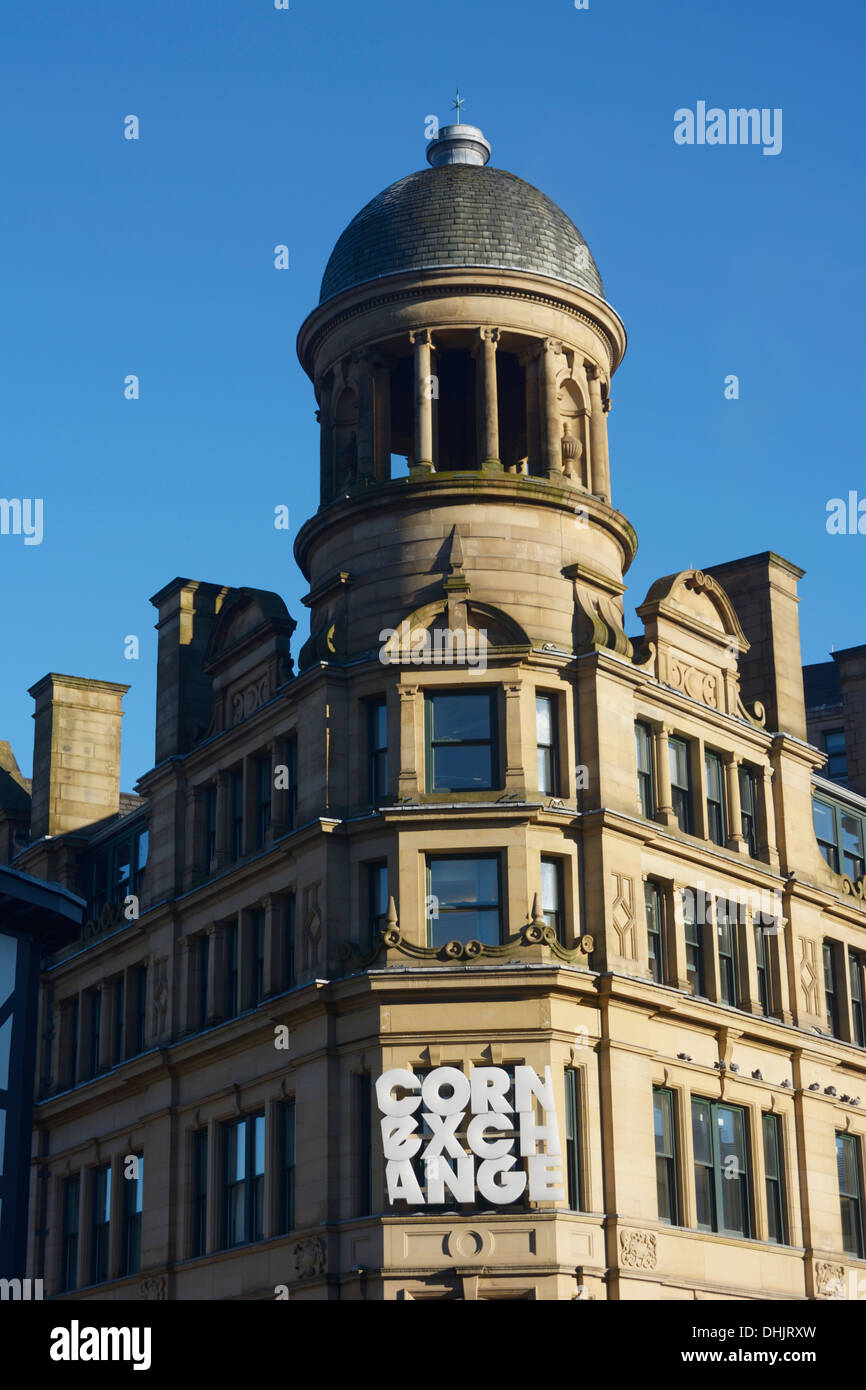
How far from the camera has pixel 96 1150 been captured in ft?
163

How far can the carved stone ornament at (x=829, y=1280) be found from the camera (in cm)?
4400

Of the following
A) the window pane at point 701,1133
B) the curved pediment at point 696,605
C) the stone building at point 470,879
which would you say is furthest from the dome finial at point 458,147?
the window pane at point 701,1133

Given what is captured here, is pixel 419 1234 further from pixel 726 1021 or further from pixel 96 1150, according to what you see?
pixel 96 1150

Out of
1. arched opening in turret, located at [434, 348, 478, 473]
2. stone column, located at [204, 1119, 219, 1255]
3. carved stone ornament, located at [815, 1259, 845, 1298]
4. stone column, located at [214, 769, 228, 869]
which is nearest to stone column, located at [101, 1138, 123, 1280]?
stone column, located at [204, 1119, 219, 1255]

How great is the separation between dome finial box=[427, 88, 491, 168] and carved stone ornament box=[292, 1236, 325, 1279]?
1054 inches

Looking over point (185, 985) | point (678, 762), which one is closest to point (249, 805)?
point (185, 985)

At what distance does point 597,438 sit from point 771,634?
748 centimetres

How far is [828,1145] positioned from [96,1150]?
60.8 feet

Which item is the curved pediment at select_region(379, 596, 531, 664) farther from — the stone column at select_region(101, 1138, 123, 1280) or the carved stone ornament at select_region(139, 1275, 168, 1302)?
the stone column at select_region(101, 1138, 123, 1280)

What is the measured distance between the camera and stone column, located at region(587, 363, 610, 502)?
45.7m

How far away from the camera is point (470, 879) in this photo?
39938 millimetres

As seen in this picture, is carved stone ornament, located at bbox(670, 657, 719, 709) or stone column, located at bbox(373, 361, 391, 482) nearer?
stone column, located at bbox(373, 361, 391, 482)
